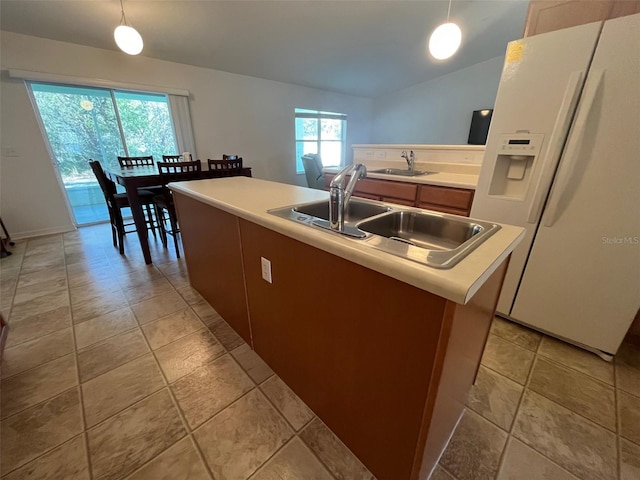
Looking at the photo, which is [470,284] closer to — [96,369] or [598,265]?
[598,265]

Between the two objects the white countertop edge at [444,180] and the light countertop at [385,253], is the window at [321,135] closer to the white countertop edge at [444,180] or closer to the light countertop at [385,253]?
the white countertop edge at [444,180]

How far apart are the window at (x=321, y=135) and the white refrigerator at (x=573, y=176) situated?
15.9ft

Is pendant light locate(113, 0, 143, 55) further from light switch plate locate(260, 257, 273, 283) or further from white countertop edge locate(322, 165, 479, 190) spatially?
light switch plate locate(260, 257, 273, 283)

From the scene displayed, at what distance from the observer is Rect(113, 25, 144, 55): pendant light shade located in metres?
2.43

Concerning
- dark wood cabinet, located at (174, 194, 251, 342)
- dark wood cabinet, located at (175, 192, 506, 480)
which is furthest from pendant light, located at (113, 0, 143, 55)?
dark wood cabinet, located at (175, 192, 506, 480)

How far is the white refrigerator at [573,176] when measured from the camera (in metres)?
1.22

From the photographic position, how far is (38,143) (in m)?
3.27

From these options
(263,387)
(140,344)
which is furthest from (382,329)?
(140,344)

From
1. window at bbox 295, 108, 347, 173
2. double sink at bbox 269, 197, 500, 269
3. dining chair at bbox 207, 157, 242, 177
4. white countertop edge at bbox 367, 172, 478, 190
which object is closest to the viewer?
double sink at bbox 269, 197, 500, 269

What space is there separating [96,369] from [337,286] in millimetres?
1548

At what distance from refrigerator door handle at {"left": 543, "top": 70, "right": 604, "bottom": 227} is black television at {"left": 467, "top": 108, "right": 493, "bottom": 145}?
4.93 meters

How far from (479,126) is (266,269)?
6306 millimetres

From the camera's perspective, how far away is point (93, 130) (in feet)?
12.2

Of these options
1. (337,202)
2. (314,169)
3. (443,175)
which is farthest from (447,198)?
(314,169)
